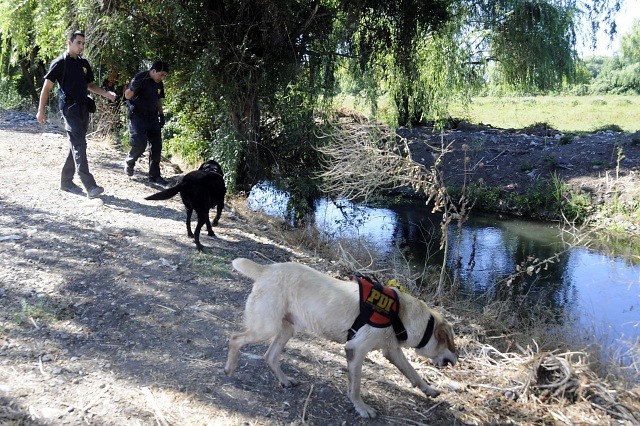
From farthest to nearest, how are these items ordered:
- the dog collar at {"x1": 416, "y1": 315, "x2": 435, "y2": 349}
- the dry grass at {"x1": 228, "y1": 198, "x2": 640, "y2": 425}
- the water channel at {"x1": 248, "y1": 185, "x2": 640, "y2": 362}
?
the water channel at {"x1": 248, "y1": 185, "x2": 640, "y2": 362} → the dry grass at {"x1": 228, "y1": 198, "x2": 640, "y2": 425} → the dog collar at {"x1": 416, "y1": 315, "x2": 435, "y2": 349}

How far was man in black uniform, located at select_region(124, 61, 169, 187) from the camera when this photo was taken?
9.76m

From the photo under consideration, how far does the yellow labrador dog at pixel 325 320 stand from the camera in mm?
4504

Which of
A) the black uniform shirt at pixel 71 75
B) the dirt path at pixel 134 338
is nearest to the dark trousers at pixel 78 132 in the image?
the black uniform shirt at pixel 71 75

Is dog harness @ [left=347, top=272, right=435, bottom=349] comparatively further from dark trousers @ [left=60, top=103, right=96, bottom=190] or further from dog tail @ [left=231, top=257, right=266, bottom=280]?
dark trousers @ [left=60, top=103, right=96, bottom=190]

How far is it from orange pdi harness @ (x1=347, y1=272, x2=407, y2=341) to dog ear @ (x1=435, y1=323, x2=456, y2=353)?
30 cm

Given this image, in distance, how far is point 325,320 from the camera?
453 cm

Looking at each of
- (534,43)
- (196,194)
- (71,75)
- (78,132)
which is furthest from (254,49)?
(534,43)

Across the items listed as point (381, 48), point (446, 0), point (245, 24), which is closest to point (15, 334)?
point (245, 24)

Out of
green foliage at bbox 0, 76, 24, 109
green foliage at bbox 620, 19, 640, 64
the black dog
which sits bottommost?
the black dog

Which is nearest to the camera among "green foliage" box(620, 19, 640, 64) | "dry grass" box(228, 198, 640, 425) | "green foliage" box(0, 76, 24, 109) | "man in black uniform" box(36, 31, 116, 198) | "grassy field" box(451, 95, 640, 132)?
"dry grass" box(228, 198, 640, 425)

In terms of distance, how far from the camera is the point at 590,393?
5.07 meters

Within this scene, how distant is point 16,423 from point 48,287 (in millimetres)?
2310

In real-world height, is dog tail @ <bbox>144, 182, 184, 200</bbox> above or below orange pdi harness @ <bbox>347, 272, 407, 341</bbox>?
above

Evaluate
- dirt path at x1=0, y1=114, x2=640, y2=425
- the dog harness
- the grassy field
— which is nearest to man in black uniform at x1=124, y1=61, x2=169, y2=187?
dirt path at x1=0, y1=114, x2=640, y2=425
